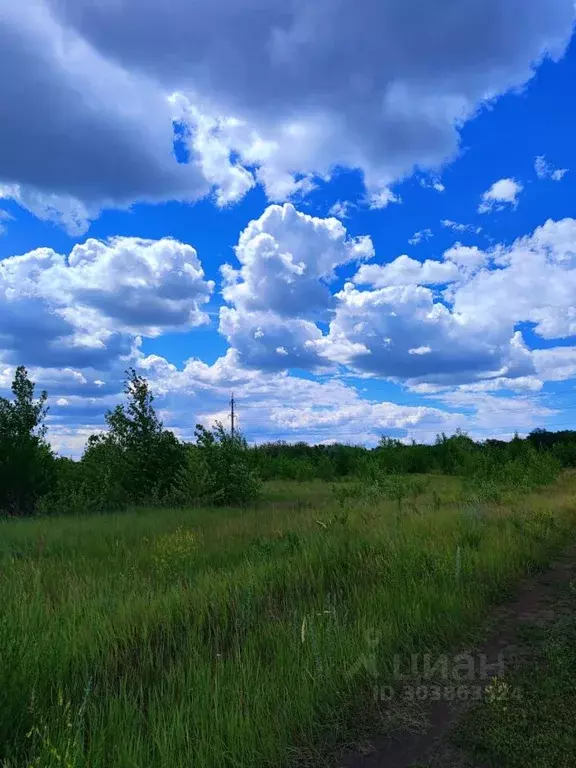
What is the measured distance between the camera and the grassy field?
12.0 ft

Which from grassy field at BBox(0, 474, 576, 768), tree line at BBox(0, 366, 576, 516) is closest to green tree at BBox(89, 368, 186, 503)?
tree line at BBox(0, 366, 576, 516)

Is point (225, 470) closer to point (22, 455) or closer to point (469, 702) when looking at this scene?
point (22, 455)

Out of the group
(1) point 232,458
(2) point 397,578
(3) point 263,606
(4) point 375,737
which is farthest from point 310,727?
(1) point 232,458

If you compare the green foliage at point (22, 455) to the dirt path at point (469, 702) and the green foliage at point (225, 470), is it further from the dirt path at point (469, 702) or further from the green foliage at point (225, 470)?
the dirt path at point (469, 702)

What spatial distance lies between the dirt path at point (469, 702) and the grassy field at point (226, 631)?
22cm

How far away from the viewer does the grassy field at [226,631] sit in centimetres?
364

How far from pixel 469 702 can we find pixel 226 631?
265 cm

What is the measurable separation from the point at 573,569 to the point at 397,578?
3.59m

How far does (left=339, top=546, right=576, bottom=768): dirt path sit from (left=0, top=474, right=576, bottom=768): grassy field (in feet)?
0.73

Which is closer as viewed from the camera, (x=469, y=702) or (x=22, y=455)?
(x=469, y=702)

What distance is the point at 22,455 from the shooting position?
2075 cm

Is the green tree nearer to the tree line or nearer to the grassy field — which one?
the tree line

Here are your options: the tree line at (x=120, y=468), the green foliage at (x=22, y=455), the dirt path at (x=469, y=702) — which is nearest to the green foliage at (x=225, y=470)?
the tree line at (x=120, y=468)

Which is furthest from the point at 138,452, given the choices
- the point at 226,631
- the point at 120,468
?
the point at 226,631
